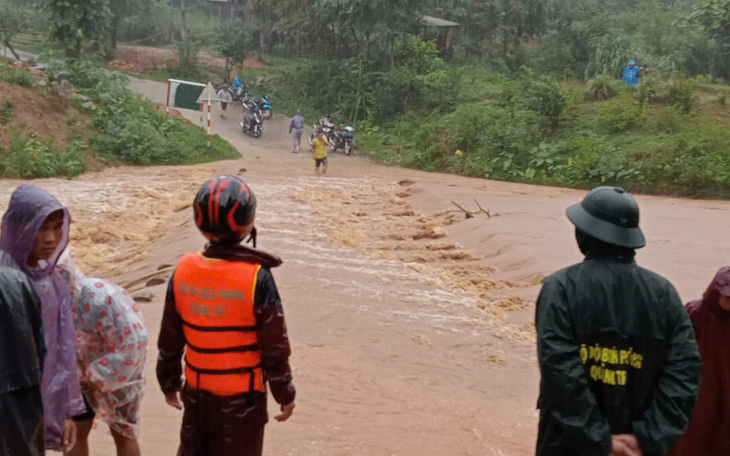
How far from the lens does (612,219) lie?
2.70m

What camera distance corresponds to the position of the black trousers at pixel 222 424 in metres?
2.90

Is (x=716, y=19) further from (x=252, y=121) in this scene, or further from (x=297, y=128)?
(x=252, y=121)

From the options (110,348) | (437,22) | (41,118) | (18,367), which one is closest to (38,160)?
(41,118)

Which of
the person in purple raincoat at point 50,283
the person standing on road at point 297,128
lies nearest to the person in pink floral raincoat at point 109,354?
the person in purple raincoat at point 50,283

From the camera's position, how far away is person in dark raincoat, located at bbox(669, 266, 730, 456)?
3.28 m

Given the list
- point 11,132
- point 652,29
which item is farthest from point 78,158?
point 652,29

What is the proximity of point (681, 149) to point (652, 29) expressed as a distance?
14.0 metres

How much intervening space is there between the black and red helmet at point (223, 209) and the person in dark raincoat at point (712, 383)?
6.28 ft

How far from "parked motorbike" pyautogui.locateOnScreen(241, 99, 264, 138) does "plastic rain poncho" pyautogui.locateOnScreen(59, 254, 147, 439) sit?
2418 centimetres

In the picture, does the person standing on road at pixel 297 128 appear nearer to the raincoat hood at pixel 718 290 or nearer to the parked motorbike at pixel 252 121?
the parked motorbike at pixel 252 121

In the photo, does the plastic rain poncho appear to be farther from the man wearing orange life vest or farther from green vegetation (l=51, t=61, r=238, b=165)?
green vegetation (l=51, t=61, r=238, b=165)

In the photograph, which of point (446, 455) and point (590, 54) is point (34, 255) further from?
point (590, 54)

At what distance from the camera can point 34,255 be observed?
9.18 feet

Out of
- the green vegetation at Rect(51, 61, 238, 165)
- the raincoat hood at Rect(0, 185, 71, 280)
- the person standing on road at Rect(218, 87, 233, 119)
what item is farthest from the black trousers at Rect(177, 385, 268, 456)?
the person standing on road at Rect(218, 87, 233, 119)
